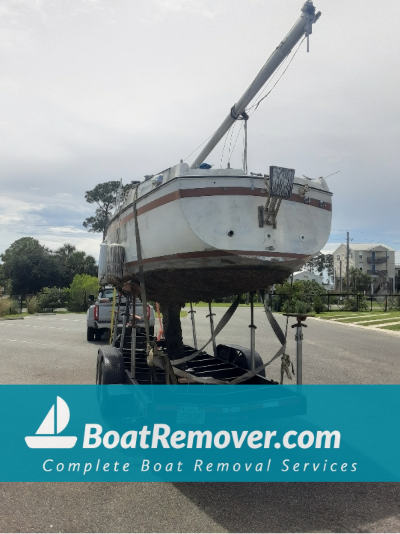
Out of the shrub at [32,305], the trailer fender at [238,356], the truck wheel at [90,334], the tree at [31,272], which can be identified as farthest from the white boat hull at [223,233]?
the tree at [31,272]

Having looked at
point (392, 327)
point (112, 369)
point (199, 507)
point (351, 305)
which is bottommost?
point (199, 507)

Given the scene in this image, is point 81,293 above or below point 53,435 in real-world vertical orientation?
above

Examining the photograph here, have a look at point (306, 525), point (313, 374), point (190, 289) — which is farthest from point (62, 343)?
point (306, 525)

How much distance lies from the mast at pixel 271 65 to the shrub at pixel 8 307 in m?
25.0

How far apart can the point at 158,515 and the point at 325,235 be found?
10.4ft

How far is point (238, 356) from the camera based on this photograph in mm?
7062

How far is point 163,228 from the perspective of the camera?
4.88 meters

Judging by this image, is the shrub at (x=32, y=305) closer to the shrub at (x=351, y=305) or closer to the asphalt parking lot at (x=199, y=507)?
the shrub at (x=351, y=305)

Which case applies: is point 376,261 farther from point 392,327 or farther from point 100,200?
point 392,327

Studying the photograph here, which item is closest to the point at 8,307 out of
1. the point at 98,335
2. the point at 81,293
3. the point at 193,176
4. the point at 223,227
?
the point at 81,293

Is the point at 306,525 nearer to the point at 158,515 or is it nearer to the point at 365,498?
the point at 365,498

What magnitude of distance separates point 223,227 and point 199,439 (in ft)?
8.27

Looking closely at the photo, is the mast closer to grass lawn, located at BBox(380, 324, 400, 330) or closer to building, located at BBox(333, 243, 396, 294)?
grass lawn, located at BBox(380, 324, 400, 330)

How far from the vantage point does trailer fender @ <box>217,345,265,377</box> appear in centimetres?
687
